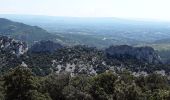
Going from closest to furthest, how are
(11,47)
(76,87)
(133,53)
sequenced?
(76,87), (11,47), (133,53)

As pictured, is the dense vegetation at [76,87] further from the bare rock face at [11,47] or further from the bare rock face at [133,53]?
the bare rock face at [133,53]

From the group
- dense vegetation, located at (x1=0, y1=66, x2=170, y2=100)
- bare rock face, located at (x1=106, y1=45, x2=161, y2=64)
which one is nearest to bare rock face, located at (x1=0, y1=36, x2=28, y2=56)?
bare rock face, located at (x1=106, y1=45, x2=161, y2=64)

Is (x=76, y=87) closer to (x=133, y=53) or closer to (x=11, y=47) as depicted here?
(x=11, y=47)

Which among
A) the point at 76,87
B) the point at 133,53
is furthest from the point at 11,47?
the point at 76,87

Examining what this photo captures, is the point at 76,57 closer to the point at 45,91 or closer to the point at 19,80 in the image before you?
the point at 45,91

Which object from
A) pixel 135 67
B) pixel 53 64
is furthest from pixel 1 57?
pixel 135 67

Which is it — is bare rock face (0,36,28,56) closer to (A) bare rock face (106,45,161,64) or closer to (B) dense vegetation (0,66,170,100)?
(A) bare rock face (106,45,161,64)

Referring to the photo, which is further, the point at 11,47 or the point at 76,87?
the point at 11,47

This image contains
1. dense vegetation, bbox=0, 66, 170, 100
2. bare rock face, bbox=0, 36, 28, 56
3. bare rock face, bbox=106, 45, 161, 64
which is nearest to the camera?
dense vegetation, bbox=0, 66, 170, 100

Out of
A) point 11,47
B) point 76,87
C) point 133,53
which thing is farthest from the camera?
point 133,53

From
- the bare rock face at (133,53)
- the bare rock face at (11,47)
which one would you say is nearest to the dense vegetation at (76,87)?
the bare rock face at (11,47)
